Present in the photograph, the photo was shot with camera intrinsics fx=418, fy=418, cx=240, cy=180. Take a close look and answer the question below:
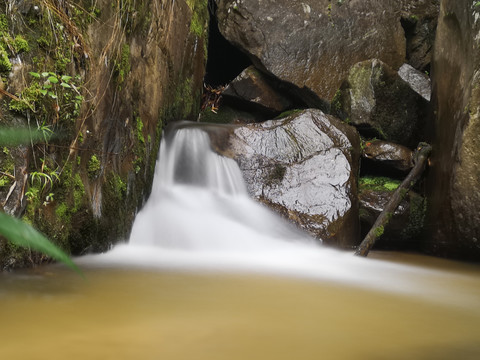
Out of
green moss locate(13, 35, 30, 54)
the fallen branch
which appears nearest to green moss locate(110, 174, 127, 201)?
green moss locate(13, 35, 30, 54)

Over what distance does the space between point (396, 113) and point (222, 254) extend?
3.57 meters

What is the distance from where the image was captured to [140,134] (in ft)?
13.9

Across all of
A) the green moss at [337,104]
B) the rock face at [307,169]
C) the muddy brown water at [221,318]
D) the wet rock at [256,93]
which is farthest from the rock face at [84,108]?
the wet rock at [256,93]

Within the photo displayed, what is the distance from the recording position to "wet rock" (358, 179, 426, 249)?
16.4 feet

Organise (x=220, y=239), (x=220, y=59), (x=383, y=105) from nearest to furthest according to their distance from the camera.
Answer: (x=220, y=239), (x=383, y=105), (x=220, y=59)

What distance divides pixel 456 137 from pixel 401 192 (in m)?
0.88

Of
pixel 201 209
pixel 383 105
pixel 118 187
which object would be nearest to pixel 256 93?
pixel 383 105

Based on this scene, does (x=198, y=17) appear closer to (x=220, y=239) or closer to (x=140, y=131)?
(x=140, y=131)

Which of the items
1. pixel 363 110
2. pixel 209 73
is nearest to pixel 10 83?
pixel 363 110

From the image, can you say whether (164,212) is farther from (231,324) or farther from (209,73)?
(209,73)

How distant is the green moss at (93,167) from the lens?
3.31m

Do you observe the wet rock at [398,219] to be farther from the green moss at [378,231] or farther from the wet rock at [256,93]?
the wet rock at [256,93]

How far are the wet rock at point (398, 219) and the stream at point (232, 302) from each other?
0.66m

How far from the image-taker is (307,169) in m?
5.04
